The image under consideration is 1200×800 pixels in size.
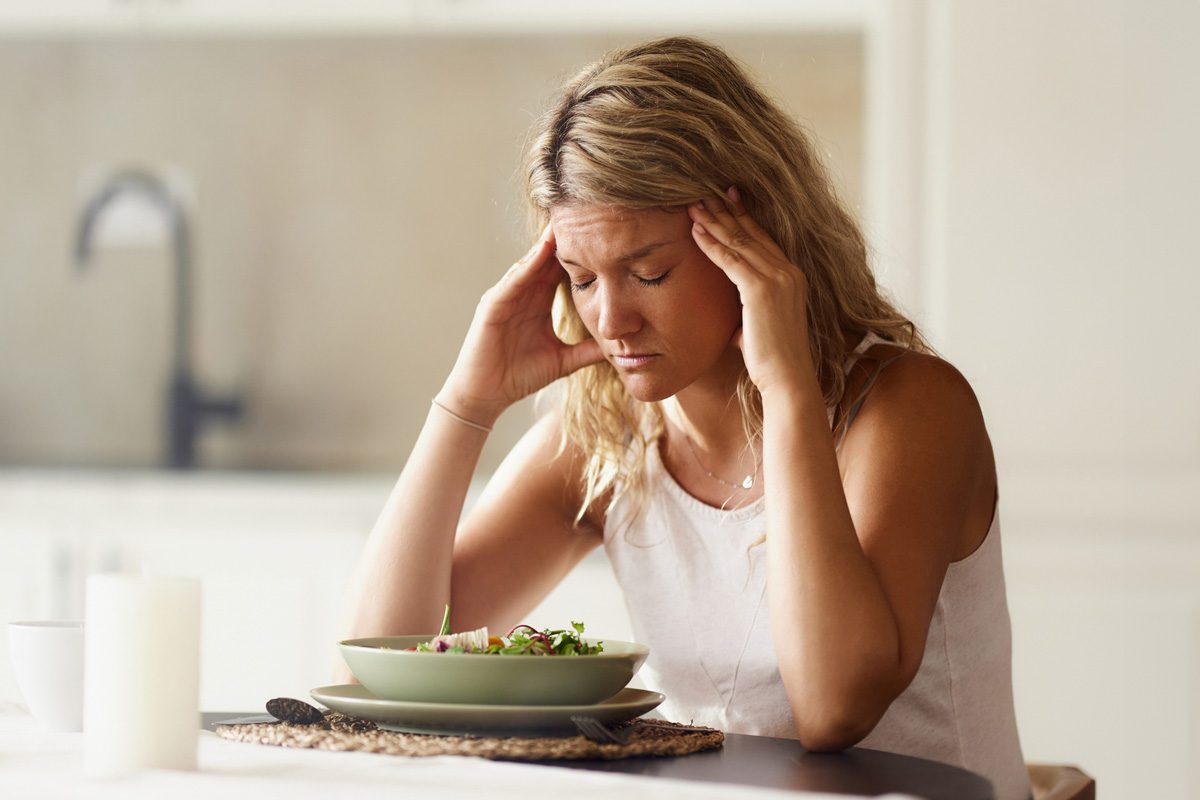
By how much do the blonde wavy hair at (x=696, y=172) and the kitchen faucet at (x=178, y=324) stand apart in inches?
78.2

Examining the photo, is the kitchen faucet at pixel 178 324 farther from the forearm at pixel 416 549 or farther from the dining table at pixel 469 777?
the dining table at pixel 469 777

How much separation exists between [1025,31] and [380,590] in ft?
6.52

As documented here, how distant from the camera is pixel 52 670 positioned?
1.06 meters

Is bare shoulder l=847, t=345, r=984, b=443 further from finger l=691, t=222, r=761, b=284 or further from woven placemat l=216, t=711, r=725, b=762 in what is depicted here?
woven placemat l=216, t=711, r=725, b=762

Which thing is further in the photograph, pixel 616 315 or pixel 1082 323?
pixel 1082 323

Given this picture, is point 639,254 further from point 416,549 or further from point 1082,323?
point 1082,323

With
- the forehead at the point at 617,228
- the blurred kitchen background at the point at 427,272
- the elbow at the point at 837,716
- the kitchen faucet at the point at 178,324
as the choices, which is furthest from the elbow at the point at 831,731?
the kitchen faucet at the point at 178,324

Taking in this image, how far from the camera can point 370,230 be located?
3.32 metres

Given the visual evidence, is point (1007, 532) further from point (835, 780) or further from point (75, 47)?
point (75, 47)

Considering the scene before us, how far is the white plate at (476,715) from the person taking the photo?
101 centimetres

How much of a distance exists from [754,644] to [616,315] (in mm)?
381

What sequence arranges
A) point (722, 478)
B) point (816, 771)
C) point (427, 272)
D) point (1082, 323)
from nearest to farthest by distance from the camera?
point (816, 771)
point (722, 478)
point (1082, 323)
point (427, 272)

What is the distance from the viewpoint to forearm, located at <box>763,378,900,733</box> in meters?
1.13

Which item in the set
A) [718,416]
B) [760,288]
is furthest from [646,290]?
[718,416]
